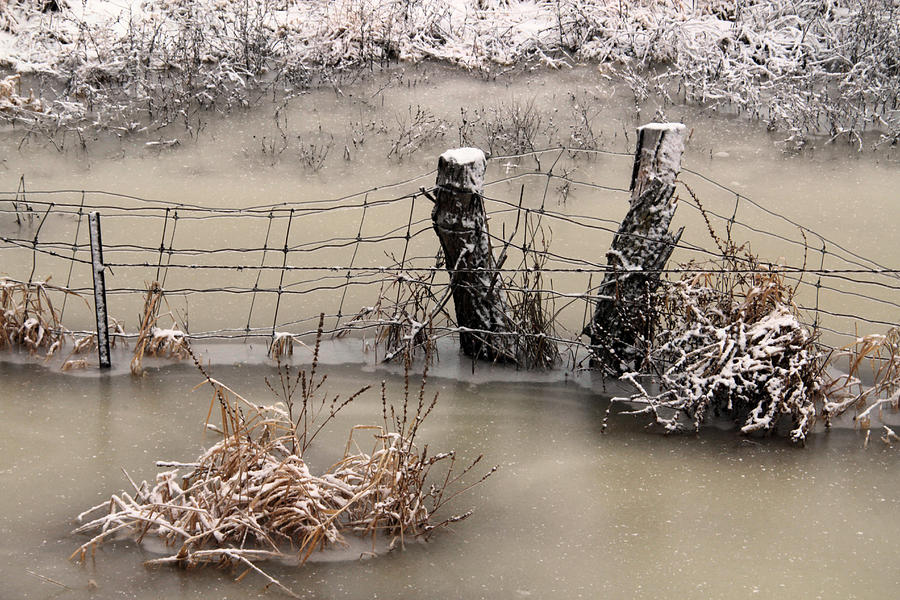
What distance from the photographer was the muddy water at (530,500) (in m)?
3.71

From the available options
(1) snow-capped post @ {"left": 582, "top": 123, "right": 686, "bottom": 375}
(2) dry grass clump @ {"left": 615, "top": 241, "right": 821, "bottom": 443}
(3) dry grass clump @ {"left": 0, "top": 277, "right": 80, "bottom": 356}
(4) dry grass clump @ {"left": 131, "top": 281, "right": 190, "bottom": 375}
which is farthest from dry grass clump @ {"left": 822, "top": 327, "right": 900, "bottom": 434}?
(3) dry grass clump @ {"left": 0, "top": 277, "right": 80, "bottom": 356}

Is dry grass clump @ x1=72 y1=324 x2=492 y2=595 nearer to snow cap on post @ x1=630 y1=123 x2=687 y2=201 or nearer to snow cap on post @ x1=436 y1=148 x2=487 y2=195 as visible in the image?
snow cap on post @ x1=436 y1=148 x2=487 y2=195

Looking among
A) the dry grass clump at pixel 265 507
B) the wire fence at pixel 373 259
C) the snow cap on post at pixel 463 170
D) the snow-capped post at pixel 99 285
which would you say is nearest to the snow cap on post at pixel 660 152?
the wire fence at pixel 373 259

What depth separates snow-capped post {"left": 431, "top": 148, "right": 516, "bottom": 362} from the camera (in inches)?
202

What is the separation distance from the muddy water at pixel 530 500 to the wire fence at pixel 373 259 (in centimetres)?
61

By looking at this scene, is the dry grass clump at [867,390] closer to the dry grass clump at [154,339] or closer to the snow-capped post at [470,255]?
the snow-capped post at [470,255]

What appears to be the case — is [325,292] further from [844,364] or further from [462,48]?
[462,48]

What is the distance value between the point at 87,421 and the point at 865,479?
383 centimetres

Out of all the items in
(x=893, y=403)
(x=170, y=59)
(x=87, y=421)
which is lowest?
(x=87, y=421)

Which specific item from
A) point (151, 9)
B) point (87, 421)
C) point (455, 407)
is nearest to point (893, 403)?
point (455, 407)

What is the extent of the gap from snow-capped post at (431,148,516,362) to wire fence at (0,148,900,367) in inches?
4.4

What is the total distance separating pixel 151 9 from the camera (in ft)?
38.1

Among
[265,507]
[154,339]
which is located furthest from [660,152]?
[154,339]

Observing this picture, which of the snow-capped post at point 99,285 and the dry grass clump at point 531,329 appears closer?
the snow-capped post at point 99,285
